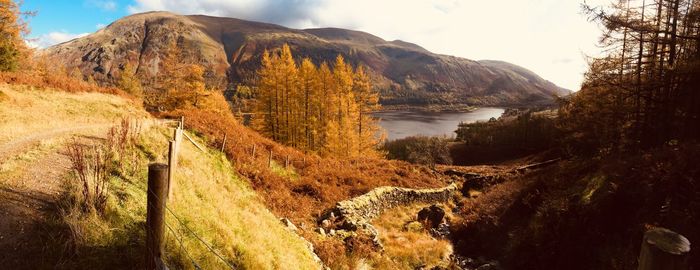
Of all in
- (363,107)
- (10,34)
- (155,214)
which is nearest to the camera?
(155,214)

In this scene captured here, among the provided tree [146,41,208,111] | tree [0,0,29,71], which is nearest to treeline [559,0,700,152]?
tree [146,41,208,111]

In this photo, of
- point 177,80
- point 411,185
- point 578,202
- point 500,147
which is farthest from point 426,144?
point 578,202

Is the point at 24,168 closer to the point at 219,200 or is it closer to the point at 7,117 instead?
the point at 219,200

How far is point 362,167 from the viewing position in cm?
2734

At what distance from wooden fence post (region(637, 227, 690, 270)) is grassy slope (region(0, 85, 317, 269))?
19.5 ft

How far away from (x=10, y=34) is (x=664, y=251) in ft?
137

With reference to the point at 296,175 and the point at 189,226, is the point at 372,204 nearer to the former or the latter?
the point at 296,175

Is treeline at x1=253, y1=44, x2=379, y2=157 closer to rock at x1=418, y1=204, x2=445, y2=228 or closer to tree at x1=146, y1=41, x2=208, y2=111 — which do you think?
tree at x1=146, y1=41, x2=208, y2=111

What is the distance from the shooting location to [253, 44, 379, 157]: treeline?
125 feet

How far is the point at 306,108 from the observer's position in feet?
128

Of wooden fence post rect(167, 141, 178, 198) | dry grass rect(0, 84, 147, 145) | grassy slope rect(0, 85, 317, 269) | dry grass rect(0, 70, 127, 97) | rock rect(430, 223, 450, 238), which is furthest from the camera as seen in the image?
dry grass rect(0, 70, 127, 97)

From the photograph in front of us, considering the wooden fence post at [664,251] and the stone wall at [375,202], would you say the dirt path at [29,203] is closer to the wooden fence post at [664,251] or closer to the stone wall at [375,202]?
the wooden fence post at [664,251]

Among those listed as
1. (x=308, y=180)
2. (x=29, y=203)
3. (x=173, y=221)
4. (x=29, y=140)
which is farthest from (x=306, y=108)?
(x=29, y=203)

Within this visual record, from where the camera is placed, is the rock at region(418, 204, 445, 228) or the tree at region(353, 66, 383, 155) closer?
the rock at region(418, 204, 445, 228)
